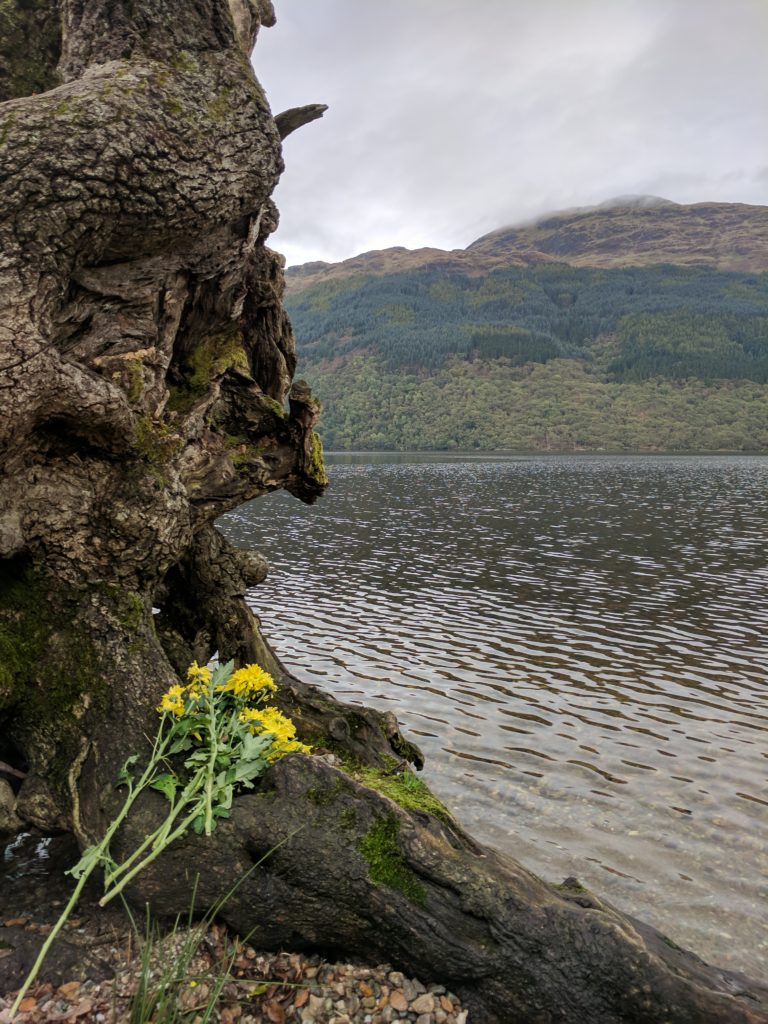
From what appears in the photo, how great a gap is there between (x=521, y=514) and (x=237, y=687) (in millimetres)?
49123

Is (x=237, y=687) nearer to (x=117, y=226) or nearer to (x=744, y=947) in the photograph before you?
(x=117, y=226)

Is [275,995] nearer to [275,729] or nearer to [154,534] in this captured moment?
[275,729]

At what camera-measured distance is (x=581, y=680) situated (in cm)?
1753

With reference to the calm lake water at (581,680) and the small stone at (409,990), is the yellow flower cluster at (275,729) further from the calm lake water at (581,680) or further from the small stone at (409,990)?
the calm lake water at (581,680)

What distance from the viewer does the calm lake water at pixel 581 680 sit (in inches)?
394

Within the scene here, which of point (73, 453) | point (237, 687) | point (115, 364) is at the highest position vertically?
point (115, 364)

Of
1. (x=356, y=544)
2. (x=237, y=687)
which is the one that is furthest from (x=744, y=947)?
(x=356, y=544)

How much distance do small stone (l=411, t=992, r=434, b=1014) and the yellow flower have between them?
2842mm

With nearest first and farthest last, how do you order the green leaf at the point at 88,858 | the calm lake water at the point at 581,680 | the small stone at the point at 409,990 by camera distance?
the green leaf at the point at 88,858 → the small stone at the point at 409,990 → the calm lake water at the point at 581,680

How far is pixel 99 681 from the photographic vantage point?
613cm

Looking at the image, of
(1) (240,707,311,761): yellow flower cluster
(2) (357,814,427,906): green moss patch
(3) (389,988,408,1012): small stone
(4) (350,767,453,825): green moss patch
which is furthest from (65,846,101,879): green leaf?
(3) (389,988,408,1012): small stone

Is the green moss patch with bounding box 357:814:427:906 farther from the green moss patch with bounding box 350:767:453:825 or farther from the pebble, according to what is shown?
the pebble

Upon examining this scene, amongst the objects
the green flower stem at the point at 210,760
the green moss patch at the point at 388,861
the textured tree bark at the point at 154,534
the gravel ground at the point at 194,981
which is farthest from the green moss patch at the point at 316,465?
the gravel ground at the point at 194,981

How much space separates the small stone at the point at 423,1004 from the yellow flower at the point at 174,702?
284 cm
